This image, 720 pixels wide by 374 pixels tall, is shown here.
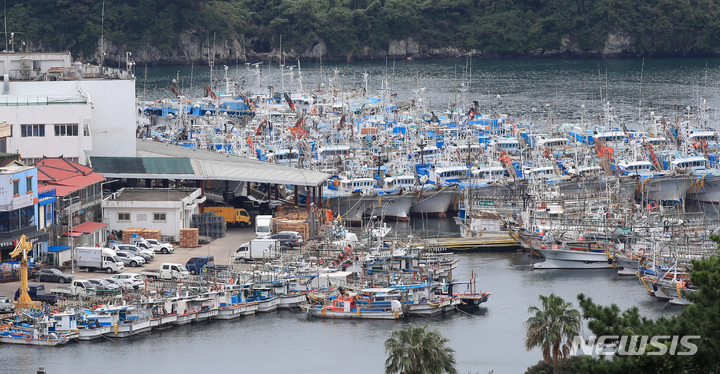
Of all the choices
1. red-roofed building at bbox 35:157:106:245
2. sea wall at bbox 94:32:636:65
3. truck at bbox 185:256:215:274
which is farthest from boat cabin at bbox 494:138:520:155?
sea wall at bbox 94:32:636:65

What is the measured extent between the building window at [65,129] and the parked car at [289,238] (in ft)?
23.5

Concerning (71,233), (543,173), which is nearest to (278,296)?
(71,233)

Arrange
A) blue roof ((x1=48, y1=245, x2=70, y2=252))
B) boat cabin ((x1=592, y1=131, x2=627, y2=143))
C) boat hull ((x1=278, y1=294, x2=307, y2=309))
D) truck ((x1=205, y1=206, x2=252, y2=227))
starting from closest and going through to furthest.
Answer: boat hull ((x1=278, y1=294, x2=307, y2=309)) < blue roof ((x1=48, y1=245, x2=70, y2=252)) < truck ((x1=205, y1=206, x2=252, y2=227)) < boat cabin ((x1=592, y1=131, x2=627, y2=143))

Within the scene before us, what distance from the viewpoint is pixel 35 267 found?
1539 inches

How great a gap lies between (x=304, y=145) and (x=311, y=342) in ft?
74.7

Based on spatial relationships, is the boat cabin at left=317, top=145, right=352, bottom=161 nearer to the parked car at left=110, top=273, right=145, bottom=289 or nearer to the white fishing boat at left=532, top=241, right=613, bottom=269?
the white fishing boat at left=532, top=241, right=613, bottom=269

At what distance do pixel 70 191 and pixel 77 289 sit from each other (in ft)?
16.4

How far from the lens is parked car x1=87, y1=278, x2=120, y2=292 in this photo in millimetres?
36994

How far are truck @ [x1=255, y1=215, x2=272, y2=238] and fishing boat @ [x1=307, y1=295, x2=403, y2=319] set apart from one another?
22.8ft

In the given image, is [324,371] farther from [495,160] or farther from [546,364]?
[495,160]

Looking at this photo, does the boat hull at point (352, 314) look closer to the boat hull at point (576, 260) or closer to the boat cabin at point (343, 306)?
the boat cabin at point (343, 306)

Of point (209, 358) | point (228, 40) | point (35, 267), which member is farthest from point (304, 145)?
point (228, 40)

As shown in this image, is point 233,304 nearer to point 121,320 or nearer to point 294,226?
point 121,320

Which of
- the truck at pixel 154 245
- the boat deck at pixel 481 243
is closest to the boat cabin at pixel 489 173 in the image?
the boat deck at pixel 481 243
